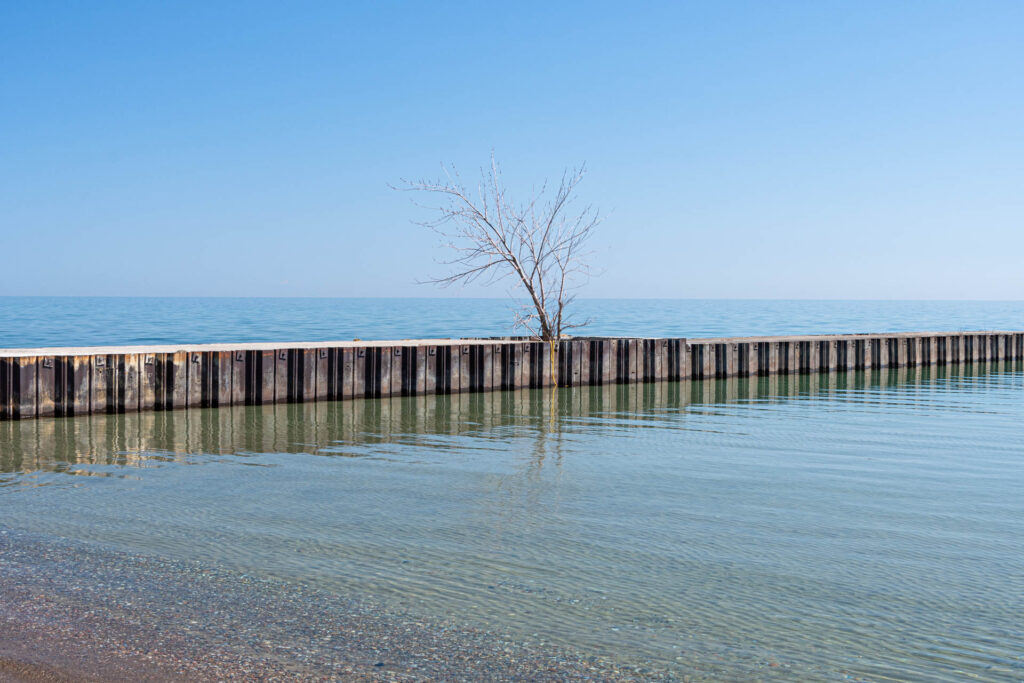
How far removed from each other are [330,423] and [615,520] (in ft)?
27.6

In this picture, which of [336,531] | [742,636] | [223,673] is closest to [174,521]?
[336,531]

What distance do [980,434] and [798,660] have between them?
11.5m

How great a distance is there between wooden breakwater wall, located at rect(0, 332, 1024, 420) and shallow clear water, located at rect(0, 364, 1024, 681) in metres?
0.90

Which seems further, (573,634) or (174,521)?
(174,521)

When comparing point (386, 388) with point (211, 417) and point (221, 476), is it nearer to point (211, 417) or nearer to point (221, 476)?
point (211, 417)

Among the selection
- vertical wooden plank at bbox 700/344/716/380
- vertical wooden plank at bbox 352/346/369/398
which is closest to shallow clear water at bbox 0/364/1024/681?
vertical wooden plank at bbox 352/346/369/398

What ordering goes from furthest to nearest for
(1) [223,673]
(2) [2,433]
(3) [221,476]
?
1. (2) [2,433]
2. (3) [221,476]
3. (1) [223,673]

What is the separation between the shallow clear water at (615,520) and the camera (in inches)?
233

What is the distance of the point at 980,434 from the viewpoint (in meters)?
15.4

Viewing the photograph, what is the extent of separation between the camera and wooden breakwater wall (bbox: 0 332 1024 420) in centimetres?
1635

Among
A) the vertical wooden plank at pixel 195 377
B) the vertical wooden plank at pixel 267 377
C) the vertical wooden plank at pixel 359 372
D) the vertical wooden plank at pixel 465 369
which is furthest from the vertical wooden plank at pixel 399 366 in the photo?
the vertical wooden plank at pixel 195 377

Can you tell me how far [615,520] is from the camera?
347 inches

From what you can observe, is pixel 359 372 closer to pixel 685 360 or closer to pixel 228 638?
pixel 685 360

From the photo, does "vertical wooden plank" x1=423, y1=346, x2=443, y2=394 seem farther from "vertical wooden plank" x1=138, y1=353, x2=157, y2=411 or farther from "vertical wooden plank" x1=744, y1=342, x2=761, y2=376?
"vertical wooden plank" x1=744, y1=342, x2=761, y2=376
